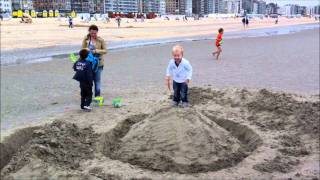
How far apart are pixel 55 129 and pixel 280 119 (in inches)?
149

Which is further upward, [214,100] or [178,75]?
[178,75]

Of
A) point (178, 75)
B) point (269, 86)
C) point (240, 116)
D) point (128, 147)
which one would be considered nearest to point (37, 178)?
point (128, 147)

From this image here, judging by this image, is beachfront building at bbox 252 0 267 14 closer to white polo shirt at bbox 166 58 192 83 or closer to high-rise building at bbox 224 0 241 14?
high-rise building at bbox 224 0 241 14

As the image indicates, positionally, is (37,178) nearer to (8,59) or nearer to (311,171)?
(311,171)

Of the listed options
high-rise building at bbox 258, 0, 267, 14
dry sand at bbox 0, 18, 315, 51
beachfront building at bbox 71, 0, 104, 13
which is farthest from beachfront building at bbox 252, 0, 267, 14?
beachfront building at bbox 71, 0, 104, 13

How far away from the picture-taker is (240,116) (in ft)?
25.4

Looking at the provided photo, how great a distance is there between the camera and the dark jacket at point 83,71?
313 inches

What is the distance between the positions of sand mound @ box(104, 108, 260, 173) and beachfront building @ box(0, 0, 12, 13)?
→ 57.7 meters

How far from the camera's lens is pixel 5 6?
208ft

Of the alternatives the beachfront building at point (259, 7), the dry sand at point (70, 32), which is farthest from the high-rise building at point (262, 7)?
the dry sand at point (70, 32)

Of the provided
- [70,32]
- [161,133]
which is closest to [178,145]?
[161,133]

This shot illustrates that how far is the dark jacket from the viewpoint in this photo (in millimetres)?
7957

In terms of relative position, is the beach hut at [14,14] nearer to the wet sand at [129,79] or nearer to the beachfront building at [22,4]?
the beachfront building at [22,4]

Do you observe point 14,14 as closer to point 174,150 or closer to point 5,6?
point 5,6
